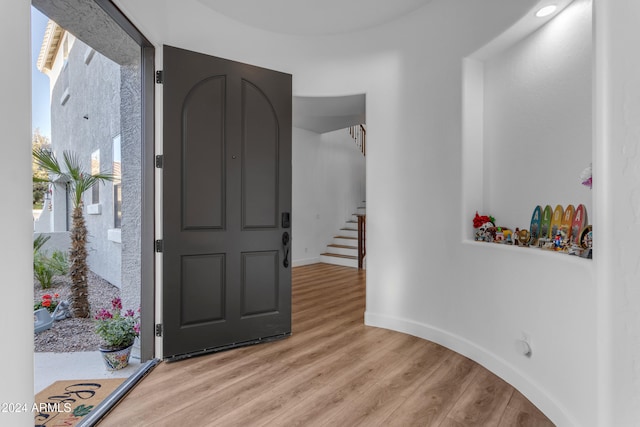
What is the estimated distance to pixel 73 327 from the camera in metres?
2.32

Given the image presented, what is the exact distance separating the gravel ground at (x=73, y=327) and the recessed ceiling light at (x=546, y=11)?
3.56 m

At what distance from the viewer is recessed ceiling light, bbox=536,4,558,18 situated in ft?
6.39

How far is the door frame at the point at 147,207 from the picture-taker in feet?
7.75

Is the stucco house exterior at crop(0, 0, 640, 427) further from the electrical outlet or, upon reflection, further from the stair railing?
the stair railing

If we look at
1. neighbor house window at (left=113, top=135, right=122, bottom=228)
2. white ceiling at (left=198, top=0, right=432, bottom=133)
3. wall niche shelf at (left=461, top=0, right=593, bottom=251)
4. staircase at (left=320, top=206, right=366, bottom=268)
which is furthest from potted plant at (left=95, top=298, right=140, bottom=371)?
staircase at (left=320, top=206, right=366, bottom=268)

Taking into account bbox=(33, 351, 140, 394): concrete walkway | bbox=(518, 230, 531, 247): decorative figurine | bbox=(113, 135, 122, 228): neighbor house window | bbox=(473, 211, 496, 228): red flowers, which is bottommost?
bbox=(33, 351, 140, 394): concrete walkway

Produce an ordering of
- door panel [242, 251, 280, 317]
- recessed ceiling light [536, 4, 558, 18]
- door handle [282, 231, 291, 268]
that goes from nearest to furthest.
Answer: recessed ceiling light [536, 4, 558, 18]
door panel [242, 251, 280, 317]
door handle [282, 231, 291, 268]

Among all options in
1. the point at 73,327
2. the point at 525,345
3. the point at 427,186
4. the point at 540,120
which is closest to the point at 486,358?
the point at 525,345

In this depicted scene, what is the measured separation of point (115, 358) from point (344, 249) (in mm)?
5168

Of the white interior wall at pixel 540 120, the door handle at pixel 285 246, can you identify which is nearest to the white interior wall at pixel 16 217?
the door handle at pixel 285 246

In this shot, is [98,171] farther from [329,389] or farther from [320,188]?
[320,188]

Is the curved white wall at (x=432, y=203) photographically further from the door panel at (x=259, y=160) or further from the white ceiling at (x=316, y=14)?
the door panel at (x=259, y=160)

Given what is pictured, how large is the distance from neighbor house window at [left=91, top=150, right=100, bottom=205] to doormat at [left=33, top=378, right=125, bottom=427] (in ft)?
4.26

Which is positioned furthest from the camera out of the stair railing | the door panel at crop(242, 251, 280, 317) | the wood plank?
the stair railing
